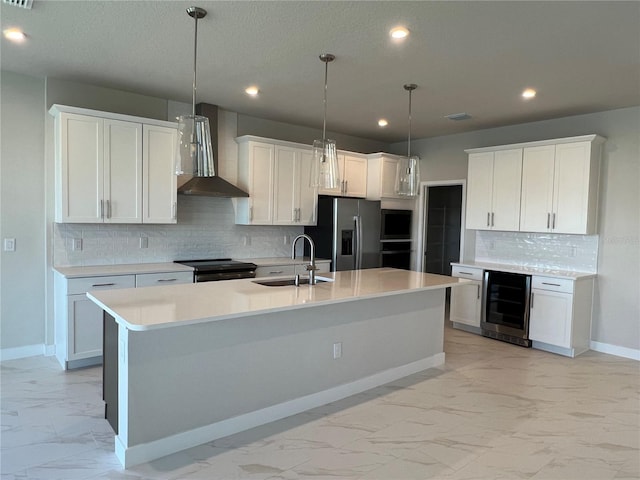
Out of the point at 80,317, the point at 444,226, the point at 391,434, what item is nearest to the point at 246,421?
the point at 391,434

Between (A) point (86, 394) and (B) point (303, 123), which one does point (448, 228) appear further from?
(A) point (86, 394)

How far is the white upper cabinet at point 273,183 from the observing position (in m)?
5.21

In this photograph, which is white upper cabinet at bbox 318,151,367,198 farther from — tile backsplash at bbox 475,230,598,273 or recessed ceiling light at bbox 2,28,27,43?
recessed ceiling light at bbox 2,28,27,43

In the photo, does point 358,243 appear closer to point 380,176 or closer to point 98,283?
point 380,176

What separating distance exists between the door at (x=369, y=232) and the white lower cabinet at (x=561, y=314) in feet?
6.74

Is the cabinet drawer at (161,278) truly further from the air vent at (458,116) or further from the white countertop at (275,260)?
the air vent at (458,116)

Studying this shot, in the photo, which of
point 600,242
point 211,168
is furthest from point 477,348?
point 211,168

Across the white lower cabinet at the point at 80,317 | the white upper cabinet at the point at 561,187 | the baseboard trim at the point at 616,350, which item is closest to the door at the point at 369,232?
the white upper cabinet at the point at 561,187

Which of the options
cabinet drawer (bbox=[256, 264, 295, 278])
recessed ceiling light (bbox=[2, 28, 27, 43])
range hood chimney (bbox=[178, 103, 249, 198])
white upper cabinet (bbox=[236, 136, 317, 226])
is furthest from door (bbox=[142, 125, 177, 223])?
recessed ceiling light (bbox=[2, 28, 27, 43])

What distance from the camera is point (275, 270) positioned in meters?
5.18

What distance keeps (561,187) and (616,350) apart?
194 centimetres

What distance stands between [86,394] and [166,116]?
117 inches

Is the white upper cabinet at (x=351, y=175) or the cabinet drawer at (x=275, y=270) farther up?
the white upper cabinet at (x=351, y=175)

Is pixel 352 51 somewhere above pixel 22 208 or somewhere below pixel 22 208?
above
